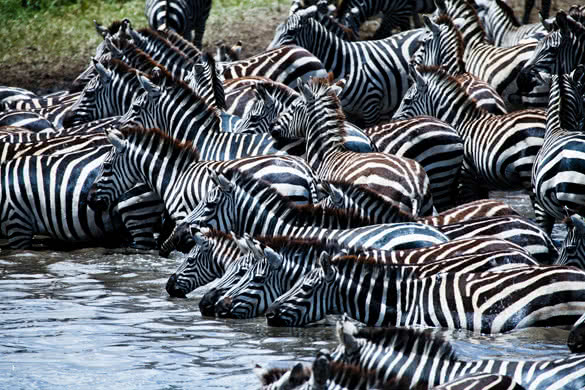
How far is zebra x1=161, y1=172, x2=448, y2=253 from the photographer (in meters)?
8.80

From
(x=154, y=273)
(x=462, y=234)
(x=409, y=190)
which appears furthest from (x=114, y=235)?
(x=462, y=234)

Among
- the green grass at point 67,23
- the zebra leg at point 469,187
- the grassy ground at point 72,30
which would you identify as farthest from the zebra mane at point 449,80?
the green grass at point 67,23

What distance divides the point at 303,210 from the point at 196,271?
97 centimetres

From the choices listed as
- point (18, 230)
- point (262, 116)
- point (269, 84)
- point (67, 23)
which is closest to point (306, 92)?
point (262, 116)

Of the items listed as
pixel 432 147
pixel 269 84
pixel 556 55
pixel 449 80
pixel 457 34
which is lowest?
pixel 432 147

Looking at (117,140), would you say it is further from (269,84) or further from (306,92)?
(269,84)

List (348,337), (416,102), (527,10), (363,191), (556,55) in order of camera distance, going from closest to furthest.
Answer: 1. (348,337)
2. (363,191)
3. (416,102)
4. (556,55)
5. (527,10)

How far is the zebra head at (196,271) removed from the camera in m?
9.41

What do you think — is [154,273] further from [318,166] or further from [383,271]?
[383,271]

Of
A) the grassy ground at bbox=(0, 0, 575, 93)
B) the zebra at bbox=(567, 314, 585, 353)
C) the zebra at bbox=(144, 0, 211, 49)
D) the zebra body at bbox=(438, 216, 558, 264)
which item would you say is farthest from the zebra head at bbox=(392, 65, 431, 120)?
the zebra at bbox=(567, 314, 585, 353)

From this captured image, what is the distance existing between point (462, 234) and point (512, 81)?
A: 6.33 metres

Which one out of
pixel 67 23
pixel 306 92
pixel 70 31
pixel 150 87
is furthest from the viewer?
pixel 67 23

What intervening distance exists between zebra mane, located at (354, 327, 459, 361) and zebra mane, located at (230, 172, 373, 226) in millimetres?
3558

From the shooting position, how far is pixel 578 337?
6.99 metres
